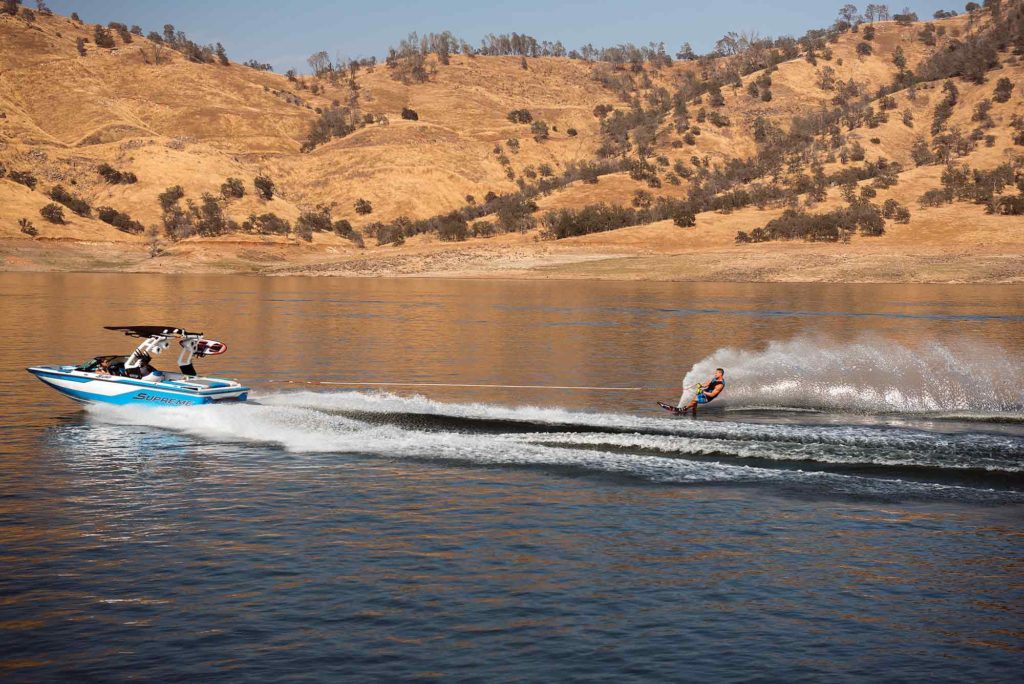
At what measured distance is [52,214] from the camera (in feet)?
362

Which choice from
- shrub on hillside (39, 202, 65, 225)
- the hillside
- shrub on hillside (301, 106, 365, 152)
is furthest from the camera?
shrub on hillside (301, 106, 365, 152)

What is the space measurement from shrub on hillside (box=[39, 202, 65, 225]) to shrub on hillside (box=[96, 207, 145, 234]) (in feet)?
30.2

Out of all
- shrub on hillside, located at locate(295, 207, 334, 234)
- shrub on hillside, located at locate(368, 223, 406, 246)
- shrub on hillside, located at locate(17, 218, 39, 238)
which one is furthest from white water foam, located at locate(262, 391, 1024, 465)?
shrub on hillside, located at locate(295, 207, 334, 234)

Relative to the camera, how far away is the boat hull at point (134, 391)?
26734 millimetres

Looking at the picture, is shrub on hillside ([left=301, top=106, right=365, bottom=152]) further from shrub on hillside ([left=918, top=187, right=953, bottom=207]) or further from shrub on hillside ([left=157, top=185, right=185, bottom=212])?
shrub on hillside ([left=918, top=187, right=953, bottom=207])

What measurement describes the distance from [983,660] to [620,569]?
4917 mm

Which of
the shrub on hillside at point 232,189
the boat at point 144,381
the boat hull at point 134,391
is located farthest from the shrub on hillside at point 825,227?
the boat hull at point 134,391

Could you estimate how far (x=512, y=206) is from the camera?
428ft

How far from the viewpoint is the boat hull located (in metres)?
26.7

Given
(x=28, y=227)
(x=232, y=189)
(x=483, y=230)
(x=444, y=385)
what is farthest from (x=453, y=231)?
(x=444, y=385)

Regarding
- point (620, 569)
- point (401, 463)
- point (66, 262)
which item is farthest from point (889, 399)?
point (66, 262)

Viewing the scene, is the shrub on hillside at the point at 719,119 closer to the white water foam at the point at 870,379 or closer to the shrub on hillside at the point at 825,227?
the shrub on hillside at the point at 825,227

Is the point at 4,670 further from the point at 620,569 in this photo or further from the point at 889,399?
the point at 889,399

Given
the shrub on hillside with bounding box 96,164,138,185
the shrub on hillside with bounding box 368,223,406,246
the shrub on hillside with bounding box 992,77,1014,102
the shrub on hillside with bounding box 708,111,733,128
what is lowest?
the shrub on hillside with bounding box 368,223,406,246
